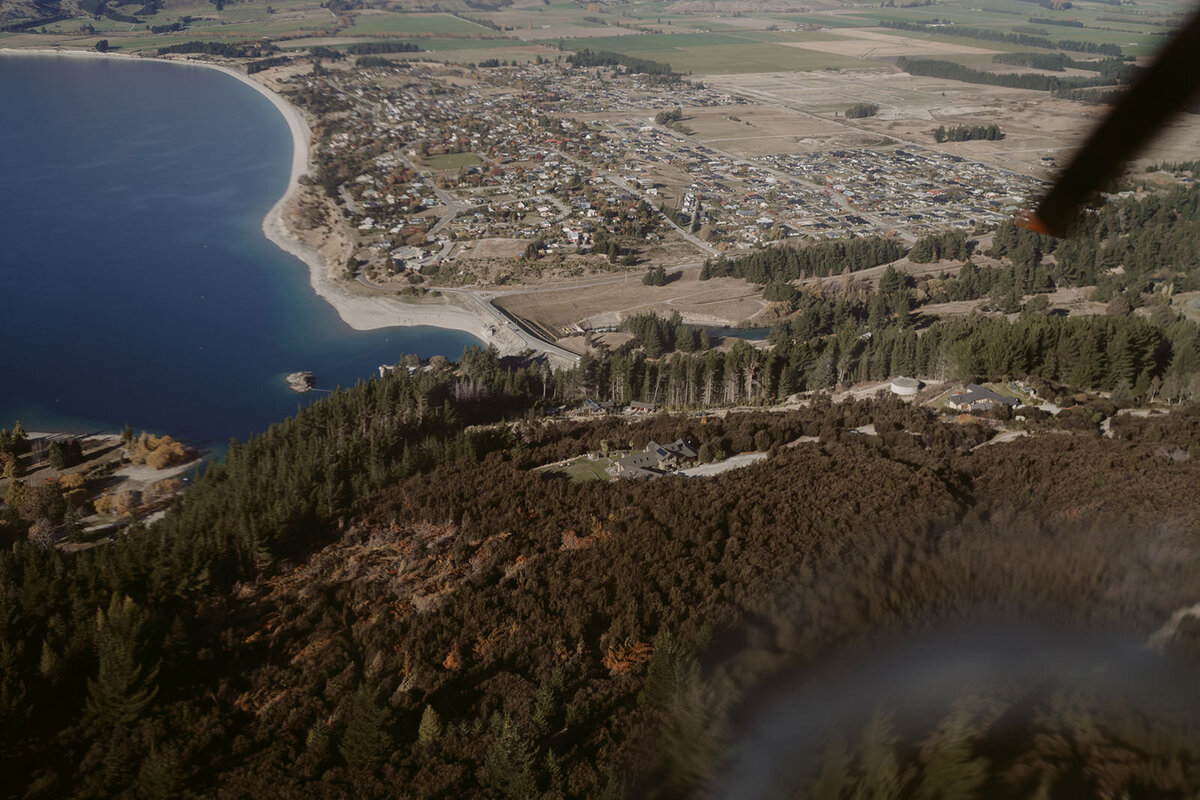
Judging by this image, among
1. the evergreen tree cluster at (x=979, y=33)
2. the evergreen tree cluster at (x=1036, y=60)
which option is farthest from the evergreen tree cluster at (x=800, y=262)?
the evergreen tree cluster at (x=979, y=33)

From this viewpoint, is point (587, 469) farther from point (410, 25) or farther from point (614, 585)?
point (410, 25)

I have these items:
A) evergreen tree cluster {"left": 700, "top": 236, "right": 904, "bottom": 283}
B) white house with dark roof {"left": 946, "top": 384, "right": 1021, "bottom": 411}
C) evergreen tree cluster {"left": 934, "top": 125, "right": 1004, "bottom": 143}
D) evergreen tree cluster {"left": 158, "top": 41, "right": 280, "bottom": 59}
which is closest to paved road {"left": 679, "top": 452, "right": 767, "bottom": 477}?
white house with dark roof {"left": 946, "top": 384, "right": 1021, "bottom": 411}

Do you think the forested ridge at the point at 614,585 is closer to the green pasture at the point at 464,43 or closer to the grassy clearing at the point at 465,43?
the green pasture at the point at 464,43

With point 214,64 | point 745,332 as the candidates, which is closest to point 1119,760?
point 745,332

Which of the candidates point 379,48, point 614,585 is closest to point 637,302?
point 614,585

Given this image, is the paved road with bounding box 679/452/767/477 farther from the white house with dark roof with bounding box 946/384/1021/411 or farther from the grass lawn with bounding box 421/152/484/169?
the grass lawn with bounding box 421/152/484/169

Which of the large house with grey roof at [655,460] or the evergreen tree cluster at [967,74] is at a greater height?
the evergreen tree cluster at [967,74]
